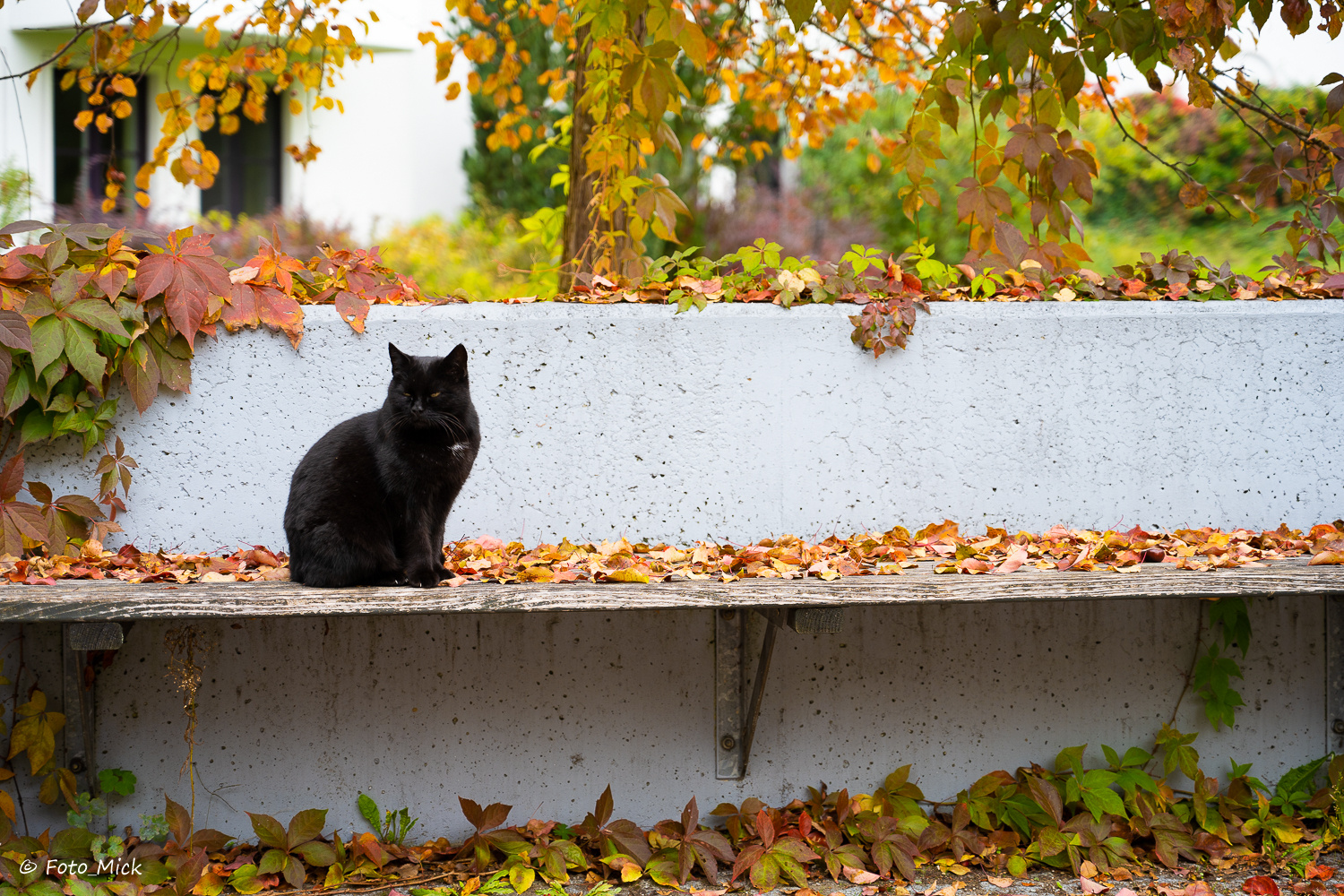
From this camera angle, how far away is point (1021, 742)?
2578mm

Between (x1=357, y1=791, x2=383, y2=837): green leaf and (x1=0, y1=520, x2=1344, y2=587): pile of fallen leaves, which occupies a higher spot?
(x1=0, y1=520, x2=1344, y2=587): pile of fallen leaves

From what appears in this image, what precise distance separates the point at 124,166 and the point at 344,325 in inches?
229

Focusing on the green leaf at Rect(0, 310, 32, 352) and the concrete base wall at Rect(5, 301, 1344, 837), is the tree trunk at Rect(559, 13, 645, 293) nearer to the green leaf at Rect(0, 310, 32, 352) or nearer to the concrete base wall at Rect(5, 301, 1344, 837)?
the concrete base wall at Rect(5, 301, 1344, 837)

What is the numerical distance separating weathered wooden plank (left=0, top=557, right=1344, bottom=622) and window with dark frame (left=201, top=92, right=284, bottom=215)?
6561 mm

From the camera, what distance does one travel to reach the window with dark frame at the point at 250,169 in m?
7.65

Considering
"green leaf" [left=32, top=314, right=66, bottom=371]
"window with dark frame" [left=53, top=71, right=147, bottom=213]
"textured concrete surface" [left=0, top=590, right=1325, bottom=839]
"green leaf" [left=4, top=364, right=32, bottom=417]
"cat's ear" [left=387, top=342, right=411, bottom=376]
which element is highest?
"window with dark frame" [left=53, top=71, right=147, bottom=213]

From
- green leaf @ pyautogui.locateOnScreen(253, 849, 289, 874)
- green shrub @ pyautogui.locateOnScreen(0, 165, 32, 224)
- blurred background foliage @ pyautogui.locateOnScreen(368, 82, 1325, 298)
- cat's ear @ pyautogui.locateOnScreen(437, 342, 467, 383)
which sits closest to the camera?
cat's ear @ pyautogui.locateOnScreen(437, 342, 467, 383)

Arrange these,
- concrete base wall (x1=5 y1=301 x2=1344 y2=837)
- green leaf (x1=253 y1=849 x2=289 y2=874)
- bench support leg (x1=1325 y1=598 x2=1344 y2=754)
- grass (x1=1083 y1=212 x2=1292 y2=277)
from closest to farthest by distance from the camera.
Answer: green leaf (x1=253 y1=849 x2=289 y2=874) < concrete base wall (x1=5 y1=301 x2=1344 y2=837) < bench support leg (x1=1325 y1=598 x2=1344 y2=754) < grass (x1=1083 y1=212 x2=1292 y2=277)

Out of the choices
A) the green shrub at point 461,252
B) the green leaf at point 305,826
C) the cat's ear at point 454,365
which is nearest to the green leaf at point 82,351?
the cat's ear at point 454,365

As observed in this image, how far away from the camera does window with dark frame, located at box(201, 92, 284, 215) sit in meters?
7.65

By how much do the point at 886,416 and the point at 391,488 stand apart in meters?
1.43

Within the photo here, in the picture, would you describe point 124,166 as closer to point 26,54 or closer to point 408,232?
point 26,54

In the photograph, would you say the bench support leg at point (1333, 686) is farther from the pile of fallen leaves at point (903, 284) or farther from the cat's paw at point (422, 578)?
the cat's paw at point (422, 578)

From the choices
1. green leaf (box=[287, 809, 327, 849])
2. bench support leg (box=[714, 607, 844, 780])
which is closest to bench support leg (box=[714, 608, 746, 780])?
bench support leg (box=[714, 607, 844, 780])
